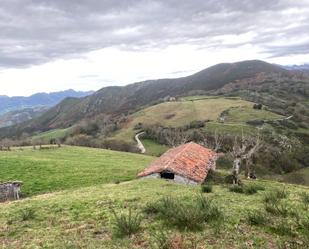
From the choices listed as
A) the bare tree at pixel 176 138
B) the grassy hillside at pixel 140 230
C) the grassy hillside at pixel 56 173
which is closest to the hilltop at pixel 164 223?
the grassy hillside at pixel 140 230

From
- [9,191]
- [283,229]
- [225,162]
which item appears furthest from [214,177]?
[225,162]

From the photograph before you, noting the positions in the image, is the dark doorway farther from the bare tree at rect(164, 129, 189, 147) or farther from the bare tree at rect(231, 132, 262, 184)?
the bare tree at rect(164, 129, 189, 147)

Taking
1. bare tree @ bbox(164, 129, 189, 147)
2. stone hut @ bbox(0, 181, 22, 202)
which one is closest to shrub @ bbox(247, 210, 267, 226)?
stone hut @ bbox(0, 181, 22, 202)

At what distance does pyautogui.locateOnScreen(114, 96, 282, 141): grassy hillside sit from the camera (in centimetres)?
15262

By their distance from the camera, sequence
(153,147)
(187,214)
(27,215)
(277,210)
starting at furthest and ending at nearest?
(153,147) < (27,215) < (277,210) < (187,214)

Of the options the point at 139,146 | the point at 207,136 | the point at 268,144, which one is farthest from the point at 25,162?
the point at 268,144

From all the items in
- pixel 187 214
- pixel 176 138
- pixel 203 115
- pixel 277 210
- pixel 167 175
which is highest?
pixel 187 214

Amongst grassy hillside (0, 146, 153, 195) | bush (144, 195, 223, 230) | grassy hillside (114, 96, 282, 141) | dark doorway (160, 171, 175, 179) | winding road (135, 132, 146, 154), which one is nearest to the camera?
bush (144, 195, 223, 230)

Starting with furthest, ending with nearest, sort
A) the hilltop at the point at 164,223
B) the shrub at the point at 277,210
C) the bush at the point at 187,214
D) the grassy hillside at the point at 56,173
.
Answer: the grassy hillside at the point at 56,173, the shrub at the point at 277,210, the bush at the point at 187,214, the hilltop at the point at 164,223

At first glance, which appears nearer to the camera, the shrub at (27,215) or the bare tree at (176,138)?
the shrub at (27,215)

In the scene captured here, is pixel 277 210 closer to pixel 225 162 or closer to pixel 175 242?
pixel 175 242

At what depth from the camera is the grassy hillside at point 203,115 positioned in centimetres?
15262

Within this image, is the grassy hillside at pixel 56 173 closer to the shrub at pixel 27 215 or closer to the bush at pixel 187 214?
the shrub at pixel 27 215

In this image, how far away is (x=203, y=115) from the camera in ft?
563
